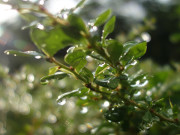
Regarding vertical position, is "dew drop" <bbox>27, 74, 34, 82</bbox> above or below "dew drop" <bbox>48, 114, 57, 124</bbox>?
above

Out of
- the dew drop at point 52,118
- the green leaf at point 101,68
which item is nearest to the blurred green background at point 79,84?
the dew drop at point 52,118

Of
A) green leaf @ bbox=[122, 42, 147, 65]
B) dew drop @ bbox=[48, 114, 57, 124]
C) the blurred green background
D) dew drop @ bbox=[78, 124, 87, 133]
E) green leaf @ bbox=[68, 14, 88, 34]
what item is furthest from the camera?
dew drop @ bbox=[48, 114, 57, 124]

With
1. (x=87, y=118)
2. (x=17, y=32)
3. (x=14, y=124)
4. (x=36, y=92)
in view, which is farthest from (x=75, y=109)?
(x=17, y=32)

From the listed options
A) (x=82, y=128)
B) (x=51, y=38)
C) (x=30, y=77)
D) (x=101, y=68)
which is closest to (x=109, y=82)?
(x=101, y=68)

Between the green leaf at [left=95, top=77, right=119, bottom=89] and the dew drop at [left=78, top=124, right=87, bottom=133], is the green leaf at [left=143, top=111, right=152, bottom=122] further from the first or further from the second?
the dew drop at [left=78, top=124, right=87, bottom=133]

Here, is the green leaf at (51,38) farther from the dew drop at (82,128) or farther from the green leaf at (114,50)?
the dew drop at (82,128)

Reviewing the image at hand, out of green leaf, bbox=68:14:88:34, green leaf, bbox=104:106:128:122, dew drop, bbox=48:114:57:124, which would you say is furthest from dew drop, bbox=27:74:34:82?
green leaf, bbox=68:14:88:34
